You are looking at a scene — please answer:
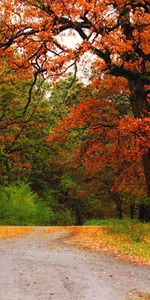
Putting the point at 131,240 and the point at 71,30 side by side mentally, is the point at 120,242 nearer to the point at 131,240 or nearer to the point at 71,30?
the point at 131,240

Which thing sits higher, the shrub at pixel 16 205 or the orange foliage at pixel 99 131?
the orange foliage at pixel 99 131

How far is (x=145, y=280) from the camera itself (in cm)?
1025

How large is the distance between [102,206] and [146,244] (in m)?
24.3

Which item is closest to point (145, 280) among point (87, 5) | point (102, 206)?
point (87, 5)

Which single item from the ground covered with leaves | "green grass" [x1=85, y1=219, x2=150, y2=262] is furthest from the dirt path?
"green grass" [x1=85, y1=219, x2=150, y2=262]

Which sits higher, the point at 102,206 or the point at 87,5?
the point at 87,5

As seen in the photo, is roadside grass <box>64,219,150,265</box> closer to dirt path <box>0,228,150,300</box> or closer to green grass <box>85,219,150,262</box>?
green grass <box>85,219,150,262</box>

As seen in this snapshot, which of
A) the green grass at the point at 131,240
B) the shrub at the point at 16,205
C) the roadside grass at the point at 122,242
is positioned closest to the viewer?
the roadside grass at the point at 122,242

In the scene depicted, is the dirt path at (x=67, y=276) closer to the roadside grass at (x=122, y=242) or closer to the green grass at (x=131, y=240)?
the roadside grass at (x=122, y=242)

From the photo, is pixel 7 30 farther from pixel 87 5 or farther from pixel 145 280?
pixel 145 280

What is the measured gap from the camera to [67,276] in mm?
9992

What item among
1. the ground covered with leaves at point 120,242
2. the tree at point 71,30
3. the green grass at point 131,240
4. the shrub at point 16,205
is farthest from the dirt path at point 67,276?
the shrub at point 16,205

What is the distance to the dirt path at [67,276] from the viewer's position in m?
8.38

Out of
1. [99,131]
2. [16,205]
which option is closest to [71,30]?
[99,131]
